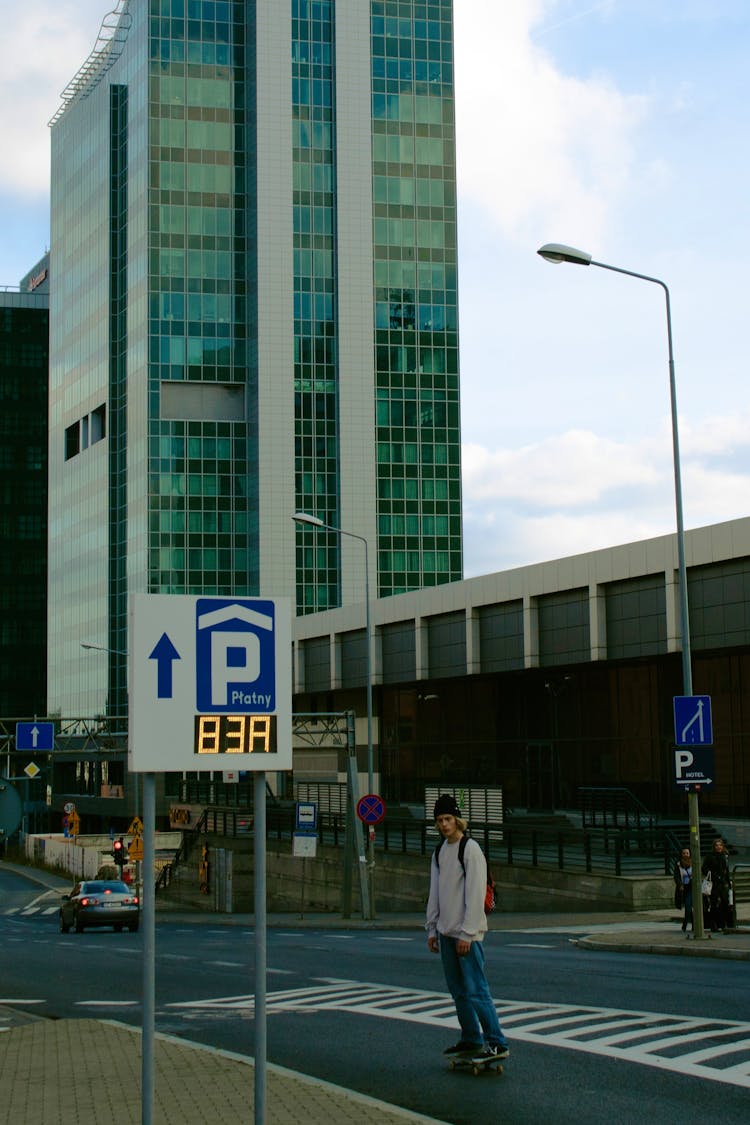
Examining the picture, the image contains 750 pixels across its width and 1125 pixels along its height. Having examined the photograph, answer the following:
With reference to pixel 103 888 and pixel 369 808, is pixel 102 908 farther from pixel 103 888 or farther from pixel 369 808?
pixel 369 808

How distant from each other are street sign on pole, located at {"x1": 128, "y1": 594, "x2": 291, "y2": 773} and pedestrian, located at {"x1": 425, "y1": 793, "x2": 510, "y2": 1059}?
11.0ft

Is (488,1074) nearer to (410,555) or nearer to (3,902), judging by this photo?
(3,902)

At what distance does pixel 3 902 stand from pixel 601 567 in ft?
106

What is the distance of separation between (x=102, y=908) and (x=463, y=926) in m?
28.9

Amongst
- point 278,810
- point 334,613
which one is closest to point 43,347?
point 334,613

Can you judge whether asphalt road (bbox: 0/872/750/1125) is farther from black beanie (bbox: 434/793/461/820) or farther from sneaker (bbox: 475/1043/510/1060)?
black beanie (bbox: 434/793/461/820)

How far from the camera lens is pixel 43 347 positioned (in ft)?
561

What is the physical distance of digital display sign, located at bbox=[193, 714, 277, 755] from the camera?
724 centimetres

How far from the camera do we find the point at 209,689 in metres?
7.26

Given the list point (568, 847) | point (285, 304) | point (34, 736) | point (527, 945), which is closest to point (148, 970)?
point (527, 945)

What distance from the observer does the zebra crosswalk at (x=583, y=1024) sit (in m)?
11.1

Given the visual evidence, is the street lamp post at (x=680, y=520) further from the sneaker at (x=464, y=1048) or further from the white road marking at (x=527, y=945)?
the sneaker at (x=464, y=1048)

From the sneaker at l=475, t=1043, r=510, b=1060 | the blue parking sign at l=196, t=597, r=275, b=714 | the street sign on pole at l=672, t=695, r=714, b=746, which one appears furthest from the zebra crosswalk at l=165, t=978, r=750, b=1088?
the street sign on pole at l=672, t=695, r=714, b=746

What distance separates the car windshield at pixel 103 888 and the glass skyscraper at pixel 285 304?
6263 centimetres
